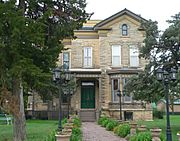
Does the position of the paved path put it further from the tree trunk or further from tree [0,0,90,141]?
tree [0,0,90,141]

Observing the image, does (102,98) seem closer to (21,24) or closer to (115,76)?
(115,76)

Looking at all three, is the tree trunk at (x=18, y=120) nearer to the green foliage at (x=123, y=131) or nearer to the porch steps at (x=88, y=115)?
the green foliage at (x=123, y=131)

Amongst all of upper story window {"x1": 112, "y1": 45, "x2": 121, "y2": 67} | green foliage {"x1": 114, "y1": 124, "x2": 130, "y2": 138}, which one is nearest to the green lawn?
green foliage {"x1": 114, "y1": 124, "x2": 130, "y2": 138}

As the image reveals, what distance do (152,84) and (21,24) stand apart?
38.0 ft

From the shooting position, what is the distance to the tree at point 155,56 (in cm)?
2156

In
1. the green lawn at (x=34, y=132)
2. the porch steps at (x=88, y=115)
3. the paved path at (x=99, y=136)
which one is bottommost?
the paved path at (x=99, y=136)

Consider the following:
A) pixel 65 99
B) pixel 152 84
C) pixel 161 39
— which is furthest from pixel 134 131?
pixel 65 99

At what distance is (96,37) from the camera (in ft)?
118

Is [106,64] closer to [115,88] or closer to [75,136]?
[115,88]

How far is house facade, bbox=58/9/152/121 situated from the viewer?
34031 mm

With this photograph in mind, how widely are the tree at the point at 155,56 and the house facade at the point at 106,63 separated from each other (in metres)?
11.0

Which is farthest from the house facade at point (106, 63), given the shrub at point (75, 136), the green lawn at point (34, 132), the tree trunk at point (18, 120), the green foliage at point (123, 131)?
the tree trunk at point (18, 120)

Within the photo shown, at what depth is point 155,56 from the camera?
882 inches

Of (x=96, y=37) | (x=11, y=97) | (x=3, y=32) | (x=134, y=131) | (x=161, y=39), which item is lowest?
(x=134, y=131)
